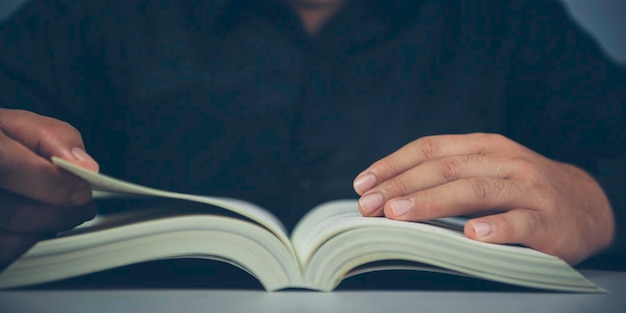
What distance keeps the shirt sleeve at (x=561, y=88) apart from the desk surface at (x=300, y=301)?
1.99 feet

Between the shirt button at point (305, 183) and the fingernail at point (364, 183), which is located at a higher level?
the shirt button at point (305, 183)

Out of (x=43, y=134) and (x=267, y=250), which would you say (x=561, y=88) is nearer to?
(x=267, y=250)

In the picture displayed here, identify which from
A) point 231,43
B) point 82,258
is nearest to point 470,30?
point 231,43

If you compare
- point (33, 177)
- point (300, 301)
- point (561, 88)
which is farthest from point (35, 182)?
point (561, 88)

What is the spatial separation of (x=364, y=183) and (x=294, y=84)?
1.81ft

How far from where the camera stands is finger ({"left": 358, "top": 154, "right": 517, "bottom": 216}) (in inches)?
22.5

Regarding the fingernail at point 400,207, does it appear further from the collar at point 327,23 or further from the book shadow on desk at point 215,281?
the collar at point 327,23

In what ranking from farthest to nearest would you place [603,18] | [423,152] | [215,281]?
[603,18] < [423,152] < [215,281]

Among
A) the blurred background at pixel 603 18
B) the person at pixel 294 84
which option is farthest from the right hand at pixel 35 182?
the blurred background at pixel 603 18

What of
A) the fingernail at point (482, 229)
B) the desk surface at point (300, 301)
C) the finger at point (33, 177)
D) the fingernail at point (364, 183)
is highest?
the finger at point (33, 177)

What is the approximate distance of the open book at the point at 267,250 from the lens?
458 millimetres

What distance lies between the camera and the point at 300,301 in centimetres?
46

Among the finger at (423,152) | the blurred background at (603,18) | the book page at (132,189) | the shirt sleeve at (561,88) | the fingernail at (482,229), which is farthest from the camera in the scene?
the blurred background at (603,18)

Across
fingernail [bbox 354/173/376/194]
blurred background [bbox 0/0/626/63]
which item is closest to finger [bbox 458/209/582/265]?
fingernail [bbox 354/173/376/194]
